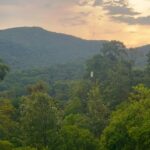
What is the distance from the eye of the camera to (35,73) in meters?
178

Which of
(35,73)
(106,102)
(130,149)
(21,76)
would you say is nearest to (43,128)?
(130,149)

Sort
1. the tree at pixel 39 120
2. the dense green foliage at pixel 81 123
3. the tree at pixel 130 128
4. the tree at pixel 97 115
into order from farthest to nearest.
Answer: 1. the tree at pixel 97 115
2. the tree at pixel 39 120
3. the dense green foliage at pixel 81 123
4. the tree at pixel 130 128

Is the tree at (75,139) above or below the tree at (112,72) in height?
below

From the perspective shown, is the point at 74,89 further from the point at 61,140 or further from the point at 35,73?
the point at 35,73

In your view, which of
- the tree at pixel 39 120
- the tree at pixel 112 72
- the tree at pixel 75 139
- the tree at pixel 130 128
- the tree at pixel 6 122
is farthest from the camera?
the tree at pixel 112 72

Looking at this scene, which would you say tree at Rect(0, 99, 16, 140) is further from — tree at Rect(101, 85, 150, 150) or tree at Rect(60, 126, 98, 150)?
tree at Rect(101, 85, 150, 150)

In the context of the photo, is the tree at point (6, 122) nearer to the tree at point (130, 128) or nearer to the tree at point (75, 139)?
the tree at point (75, 139)

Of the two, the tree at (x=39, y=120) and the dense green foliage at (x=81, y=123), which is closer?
the dense green foliage at (x=81, y=123)

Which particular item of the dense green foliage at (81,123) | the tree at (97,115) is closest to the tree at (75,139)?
the dense green foliage at (81,123)

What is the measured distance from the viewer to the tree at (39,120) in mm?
44500

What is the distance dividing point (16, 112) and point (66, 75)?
388 ft

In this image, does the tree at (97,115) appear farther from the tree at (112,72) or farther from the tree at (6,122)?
the tree at (6,122)

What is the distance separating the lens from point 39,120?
4450 cm

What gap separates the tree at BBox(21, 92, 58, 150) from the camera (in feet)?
146
